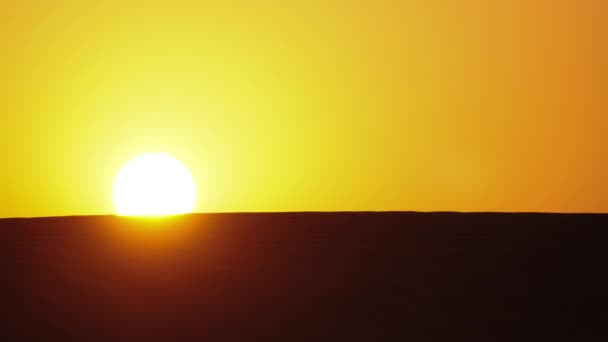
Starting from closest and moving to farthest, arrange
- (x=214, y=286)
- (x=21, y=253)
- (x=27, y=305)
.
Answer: (x=27, y=305) < (x=214, y=286) < (x=21, y=253)

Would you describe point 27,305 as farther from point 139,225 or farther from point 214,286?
point 139,225

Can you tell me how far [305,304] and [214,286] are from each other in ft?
1.51

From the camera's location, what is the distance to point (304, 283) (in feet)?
8.55

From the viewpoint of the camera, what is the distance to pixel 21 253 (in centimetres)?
316

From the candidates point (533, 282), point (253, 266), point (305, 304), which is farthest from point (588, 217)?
point (305, 304)

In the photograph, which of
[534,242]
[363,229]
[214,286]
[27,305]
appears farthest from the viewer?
[363,229]

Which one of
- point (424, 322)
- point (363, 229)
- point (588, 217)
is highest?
point (588, 217)

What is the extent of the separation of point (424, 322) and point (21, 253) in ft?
6.92

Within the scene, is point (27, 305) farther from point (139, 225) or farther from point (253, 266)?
point (139, 225)

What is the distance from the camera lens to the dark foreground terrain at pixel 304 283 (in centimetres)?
197

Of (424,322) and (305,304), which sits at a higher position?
(305,304)

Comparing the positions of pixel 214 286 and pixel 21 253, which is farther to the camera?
pixel 21 253

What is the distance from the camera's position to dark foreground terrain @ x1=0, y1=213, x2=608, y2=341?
1.97 m

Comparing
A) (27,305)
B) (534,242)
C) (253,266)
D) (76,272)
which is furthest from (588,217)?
(27,305)
